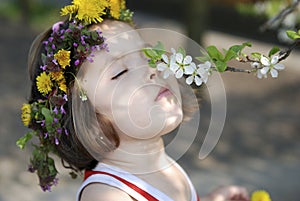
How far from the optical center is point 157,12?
8.81 metres

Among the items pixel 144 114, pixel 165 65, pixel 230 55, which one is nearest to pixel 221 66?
pixel 230 55

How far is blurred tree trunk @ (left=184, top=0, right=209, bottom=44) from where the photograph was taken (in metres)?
5.57

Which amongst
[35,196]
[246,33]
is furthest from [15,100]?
[246,33]

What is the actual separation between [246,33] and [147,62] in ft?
20.2

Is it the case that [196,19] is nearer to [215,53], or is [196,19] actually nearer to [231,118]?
[231,118]

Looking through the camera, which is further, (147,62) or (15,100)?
(15,100)

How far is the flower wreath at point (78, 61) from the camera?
151 centimetres

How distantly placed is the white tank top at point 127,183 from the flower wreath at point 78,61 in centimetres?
14

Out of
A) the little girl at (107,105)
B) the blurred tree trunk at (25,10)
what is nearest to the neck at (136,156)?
the little girl at (107,105)

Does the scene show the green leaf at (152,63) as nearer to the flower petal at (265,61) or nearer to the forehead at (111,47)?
the forehead at (111,47)

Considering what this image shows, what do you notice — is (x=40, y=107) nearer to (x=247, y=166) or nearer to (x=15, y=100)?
(x=247, y=166)

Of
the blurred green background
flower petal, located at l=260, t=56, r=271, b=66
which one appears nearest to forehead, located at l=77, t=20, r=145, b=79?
flower petal, located at l=260, t=56, r=271, b=66

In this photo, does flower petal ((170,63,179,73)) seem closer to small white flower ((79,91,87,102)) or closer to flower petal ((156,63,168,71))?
flower petal ((156,63,168,71))

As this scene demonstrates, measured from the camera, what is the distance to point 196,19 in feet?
18.4
